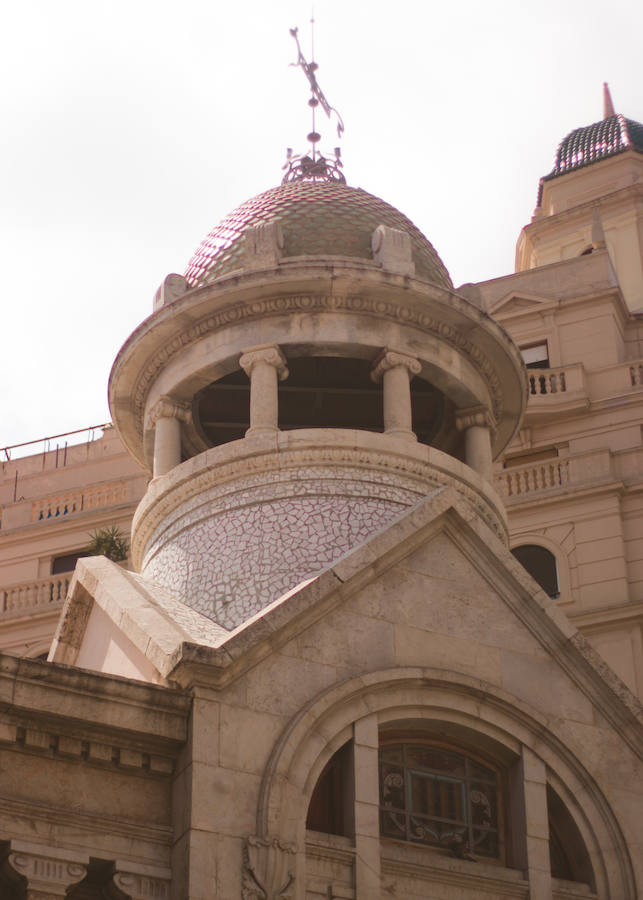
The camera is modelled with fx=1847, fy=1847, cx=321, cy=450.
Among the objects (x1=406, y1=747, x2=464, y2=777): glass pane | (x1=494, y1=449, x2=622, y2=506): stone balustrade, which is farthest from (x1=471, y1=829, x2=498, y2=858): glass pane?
(x1=494, y1=449, x2=622, y2=506): stone balustrade

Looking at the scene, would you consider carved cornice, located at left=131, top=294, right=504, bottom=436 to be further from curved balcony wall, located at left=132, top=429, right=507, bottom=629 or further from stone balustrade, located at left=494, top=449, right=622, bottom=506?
stone balustrade, located at left=494, top=449, right=622, bottom=506

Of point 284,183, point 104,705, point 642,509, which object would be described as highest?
point 642,509

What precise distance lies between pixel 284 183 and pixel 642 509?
18527mm

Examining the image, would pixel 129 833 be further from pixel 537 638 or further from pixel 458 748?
pixel 537 638

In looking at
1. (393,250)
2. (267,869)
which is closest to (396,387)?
(393,250)

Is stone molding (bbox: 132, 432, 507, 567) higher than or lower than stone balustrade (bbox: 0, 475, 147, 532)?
lower

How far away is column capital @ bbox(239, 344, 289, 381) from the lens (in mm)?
22266

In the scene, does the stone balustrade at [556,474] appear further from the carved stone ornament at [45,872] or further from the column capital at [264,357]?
the carved stone ornament at [45,872]

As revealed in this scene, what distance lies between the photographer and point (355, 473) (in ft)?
70.8

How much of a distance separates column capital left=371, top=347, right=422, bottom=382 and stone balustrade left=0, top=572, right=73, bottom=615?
27.2 meters

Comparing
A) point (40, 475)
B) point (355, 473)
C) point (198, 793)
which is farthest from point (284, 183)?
point (40, 475)

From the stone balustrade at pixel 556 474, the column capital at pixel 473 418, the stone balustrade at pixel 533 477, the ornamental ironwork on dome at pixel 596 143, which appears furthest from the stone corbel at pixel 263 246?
the ornamental ironwork on dome at pixel 596 143

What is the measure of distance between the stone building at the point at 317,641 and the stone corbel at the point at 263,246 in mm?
40

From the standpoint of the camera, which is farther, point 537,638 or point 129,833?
point 537,638
